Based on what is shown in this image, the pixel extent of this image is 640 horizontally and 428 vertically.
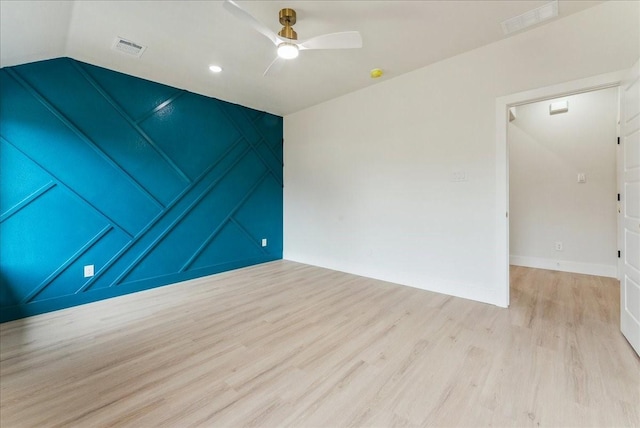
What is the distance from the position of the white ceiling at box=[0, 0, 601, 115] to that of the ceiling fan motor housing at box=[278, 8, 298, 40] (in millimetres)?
50

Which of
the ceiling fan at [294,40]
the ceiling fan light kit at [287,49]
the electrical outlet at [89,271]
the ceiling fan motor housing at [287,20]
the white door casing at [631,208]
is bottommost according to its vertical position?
the electrical outlet at [89,271]

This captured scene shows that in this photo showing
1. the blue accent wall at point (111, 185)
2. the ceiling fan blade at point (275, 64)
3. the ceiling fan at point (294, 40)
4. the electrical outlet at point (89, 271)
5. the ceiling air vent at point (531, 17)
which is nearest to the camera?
the ceiling fan at point (294, 40)

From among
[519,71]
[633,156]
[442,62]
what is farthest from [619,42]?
[442,62]

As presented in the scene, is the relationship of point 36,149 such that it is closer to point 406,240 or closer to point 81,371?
point 81,371

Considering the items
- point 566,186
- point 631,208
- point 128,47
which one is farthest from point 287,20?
point 566,186

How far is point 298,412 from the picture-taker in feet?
4.63

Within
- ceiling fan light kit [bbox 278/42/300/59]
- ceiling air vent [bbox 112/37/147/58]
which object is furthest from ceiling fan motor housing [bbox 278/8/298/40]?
ceiling air vent [bbox 112/37/147/58]

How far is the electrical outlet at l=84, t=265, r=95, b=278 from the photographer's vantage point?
295cm

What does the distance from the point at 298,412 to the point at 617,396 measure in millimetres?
1758

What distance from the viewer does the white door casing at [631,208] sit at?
1898 mm

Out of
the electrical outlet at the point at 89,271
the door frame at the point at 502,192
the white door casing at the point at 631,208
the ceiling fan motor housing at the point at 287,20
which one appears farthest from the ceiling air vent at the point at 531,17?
the electrical outlet at the point at 89,271

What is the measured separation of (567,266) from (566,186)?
119 cm

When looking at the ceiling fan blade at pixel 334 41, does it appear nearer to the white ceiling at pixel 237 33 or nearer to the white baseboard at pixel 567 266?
the white ceiling at pixel 237 33

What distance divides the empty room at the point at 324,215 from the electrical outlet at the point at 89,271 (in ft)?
0.06
